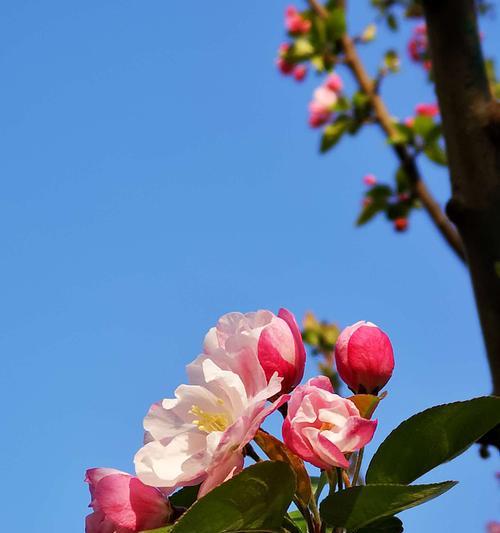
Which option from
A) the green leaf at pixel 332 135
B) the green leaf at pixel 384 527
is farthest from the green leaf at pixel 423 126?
the green leaf at pixel 384 527

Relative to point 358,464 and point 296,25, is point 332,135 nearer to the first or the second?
point 296,25

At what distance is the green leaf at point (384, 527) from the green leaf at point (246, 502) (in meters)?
0.09

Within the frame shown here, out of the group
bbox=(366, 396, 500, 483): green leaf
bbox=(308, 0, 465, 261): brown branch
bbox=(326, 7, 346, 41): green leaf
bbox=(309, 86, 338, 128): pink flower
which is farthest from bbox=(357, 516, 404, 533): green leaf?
bbox=(309, 86, 338, 128): pink flower

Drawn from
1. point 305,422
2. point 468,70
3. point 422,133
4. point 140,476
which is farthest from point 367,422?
point 422,133

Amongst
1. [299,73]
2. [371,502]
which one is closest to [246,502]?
[371,502]

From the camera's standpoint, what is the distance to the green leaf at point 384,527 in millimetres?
660

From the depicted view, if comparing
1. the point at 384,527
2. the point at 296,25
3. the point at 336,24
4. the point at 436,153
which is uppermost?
the point at 296,25

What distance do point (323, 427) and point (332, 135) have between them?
3043 millimetres

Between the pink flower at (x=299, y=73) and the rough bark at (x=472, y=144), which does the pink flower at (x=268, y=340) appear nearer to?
the rough bark at (x=472, y=144)

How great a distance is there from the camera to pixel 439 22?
4.95 feet

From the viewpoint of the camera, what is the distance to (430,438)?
666 mm

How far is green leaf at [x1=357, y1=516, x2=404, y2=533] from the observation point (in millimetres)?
660

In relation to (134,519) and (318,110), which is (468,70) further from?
(318,110)

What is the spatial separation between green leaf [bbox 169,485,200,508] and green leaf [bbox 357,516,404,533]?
0.48ft
